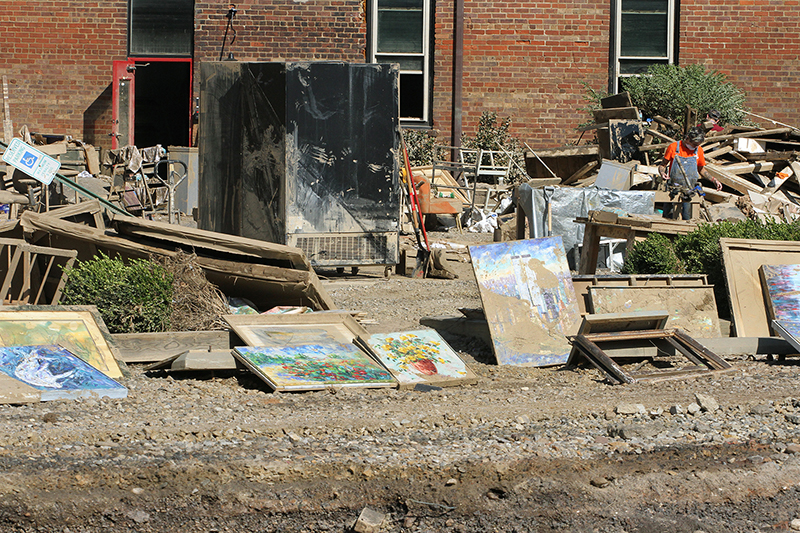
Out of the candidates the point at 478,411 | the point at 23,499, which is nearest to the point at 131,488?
the point at 23,499

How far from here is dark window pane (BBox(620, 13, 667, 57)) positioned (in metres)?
18.6

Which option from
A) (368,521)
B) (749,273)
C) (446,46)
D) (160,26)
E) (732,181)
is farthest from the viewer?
(160,26)

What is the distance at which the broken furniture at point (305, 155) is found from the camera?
9.50m

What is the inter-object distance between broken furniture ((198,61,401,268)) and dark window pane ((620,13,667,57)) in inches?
418

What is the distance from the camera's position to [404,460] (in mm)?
4434

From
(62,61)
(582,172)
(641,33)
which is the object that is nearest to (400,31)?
(641,33)

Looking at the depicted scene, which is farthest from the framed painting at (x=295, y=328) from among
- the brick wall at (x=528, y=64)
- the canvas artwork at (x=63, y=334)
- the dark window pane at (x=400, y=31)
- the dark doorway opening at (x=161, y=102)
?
the dark doorway opening at (x=161, y=102)

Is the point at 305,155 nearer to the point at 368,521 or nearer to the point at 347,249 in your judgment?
the point at 347,249

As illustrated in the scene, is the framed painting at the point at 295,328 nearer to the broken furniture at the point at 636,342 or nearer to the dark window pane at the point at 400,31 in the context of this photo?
the broken furniture at the point at 636,342

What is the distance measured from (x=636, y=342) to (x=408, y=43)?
43.0ft

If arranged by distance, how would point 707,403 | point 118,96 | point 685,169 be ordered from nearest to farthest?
1. point 707,403
2. point 685,169
3. point 118,96

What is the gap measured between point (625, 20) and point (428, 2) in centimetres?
439

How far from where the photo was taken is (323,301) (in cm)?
753

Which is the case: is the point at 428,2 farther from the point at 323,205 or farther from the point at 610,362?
the point at 610,362
